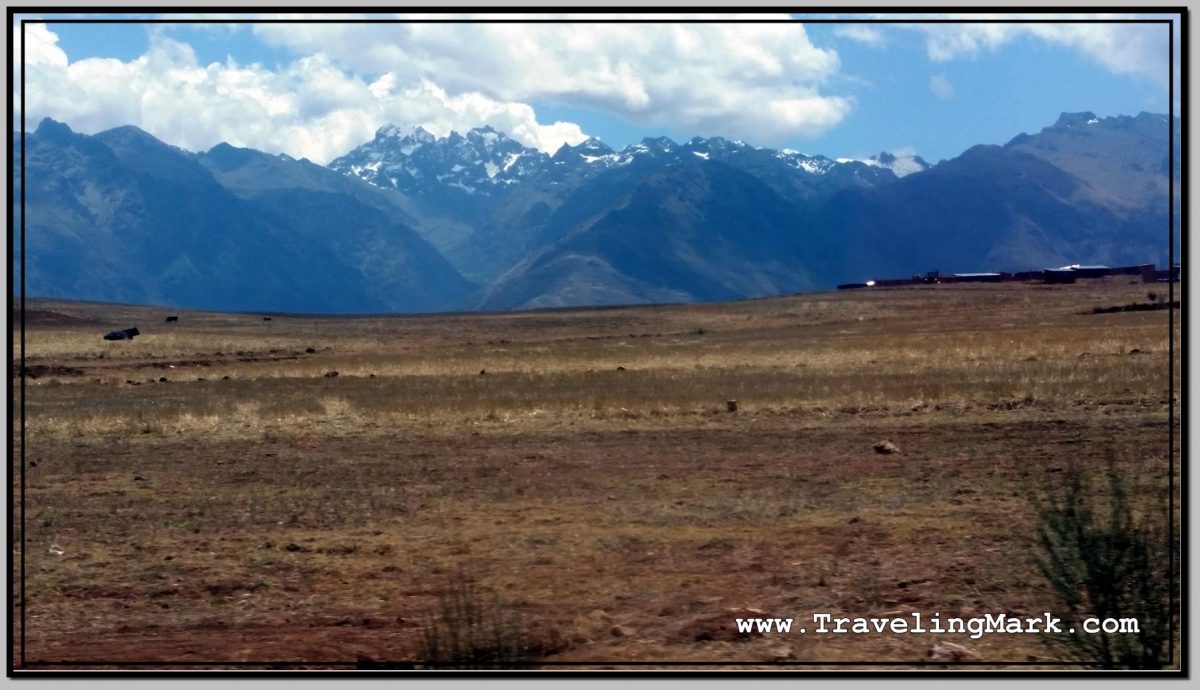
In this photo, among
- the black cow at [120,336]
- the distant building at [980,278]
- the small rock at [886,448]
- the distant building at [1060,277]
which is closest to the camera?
the small rock at [886,448]

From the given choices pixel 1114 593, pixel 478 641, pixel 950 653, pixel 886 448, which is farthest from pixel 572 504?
pixel 1114 593

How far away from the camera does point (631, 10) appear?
7.16 metres

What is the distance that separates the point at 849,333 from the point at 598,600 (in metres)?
52.2

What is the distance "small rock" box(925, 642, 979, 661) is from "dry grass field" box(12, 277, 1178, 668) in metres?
0.13

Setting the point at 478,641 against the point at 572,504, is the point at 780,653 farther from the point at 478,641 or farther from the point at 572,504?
the point at 572,504

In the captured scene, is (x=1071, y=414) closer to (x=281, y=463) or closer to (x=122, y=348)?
(x=281, y=463)

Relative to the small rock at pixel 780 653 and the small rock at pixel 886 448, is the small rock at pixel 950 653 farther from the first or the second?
the small rock at pixel 886 448

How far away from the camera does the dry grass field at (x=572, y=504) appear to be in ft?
28.6

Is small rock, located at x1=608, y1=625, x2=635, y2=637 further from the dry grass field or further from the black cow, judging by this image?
the black cow

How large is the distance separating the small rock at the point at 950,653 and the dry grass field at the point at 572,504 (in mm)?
128

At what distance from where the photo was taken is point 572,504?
13.9m

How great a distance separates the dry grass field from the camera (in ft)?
28.6

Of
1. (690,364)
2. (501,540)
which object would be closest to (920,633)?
(501,540)

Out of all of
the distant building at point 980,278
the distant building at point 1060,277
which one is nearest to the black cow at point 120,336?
the distant building at point 1060,277
